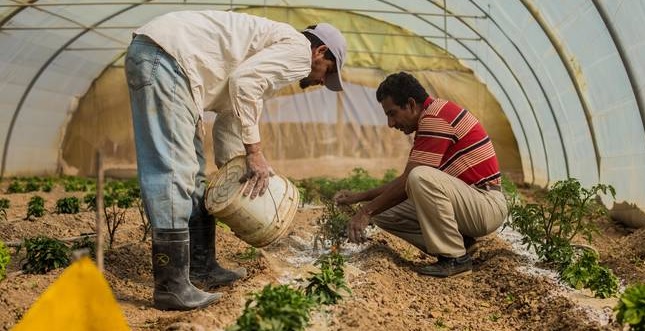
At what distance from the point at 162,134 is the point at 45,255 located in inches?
55.7

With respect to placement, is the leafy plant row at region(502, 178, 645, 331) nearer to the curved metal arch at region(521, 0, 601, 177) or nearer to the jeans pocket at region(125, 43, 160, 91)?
the jeans pocket at region(125, 43, 160, 91)

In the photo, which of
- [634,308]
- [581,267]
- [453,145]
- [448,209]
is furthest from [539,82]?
[634,308]

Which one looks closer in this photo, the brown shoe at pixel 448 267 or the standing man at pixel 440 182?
the standing man at pixel 440 182

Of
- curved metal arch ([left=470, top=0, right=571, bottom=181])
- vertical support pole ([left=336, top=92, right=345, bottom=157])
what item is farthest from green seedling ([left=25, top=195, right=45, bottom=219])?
vertical support pole ([left=336, top=92, right=345, bottom=157])

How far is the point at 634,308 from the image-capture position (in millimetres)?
3105

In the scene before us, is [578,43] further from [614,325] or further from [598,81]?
[614,325]

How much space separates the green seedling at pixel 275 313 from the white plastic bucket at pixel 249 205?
1.01 m

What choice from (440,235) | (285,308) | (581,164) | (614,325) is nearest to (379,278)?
(440,235)

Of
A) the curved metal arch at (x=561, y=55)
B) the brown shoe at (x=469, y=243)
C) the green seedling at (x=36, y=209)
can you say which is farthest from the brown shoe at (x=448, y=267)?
the curved metal arch at (x=561, y=55)

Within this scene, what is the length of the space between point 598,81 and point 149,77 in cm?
601

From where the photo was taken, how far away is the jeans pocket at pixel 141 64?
3.91 m

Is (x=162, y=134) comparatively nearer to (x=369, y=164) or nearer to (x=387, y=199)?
(x=387, y=199)

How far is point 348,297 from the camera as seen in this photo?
13.6 ft

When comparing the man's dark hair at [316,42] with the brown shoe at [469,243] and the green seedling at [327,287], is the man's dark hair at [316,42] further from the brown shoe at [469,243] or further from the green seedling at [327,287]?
the brown shoe at [469,243]
